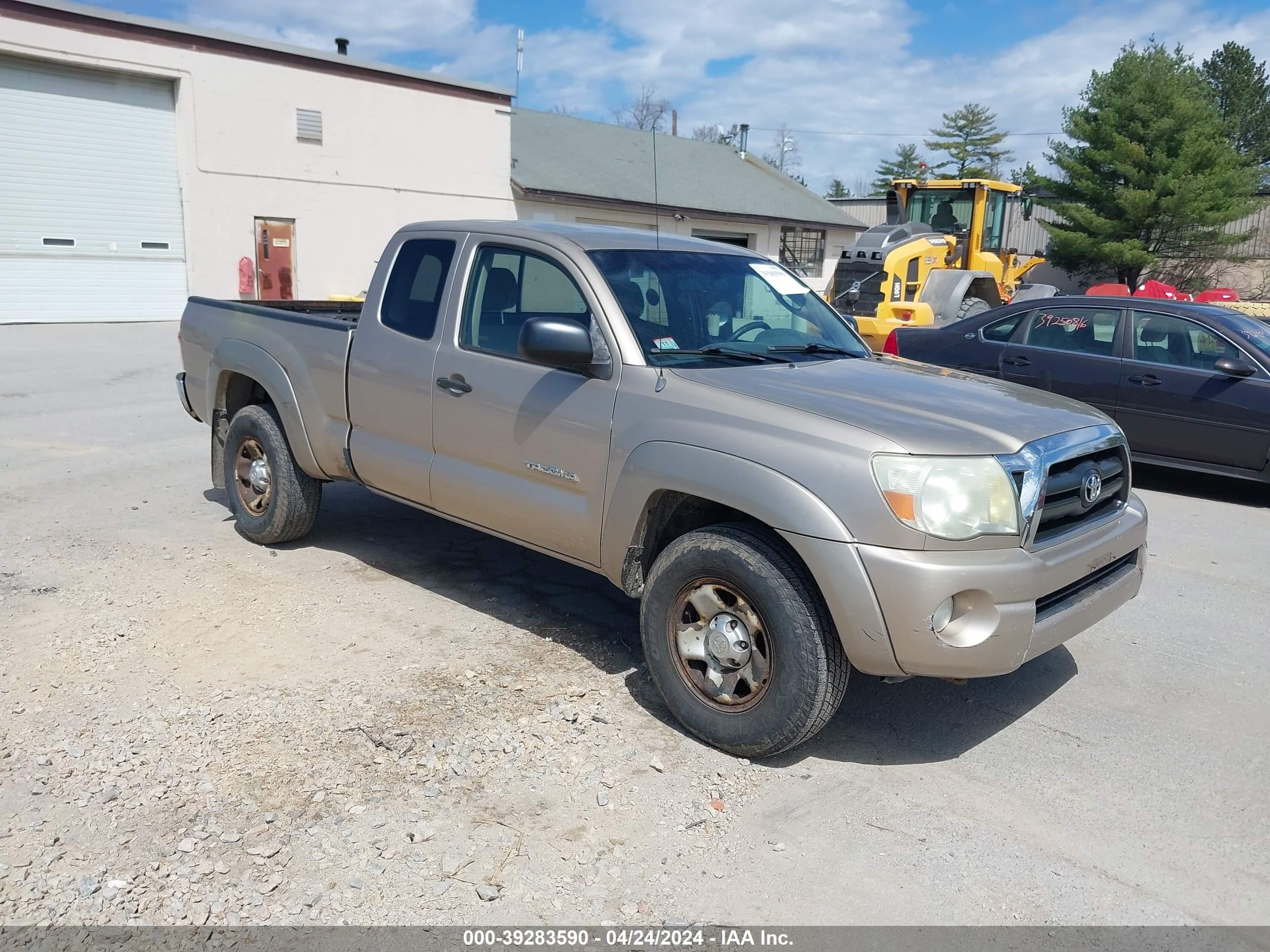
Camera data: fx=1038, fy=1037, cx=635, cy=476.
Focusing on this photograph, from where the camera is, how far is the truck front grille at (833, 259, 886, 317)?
15414 mm

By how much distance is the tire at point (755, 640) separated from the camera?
12.1 ft

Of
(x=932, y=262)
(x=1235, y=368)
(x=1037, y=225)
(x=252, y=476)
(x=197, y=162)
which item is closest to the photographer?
(x=252, y=476)

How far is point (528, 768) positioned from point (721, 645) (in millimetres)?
854

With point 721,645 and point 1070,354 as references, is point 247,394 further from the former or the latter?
point 1070,354

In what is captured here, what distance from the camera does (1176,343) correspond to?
28.9ft

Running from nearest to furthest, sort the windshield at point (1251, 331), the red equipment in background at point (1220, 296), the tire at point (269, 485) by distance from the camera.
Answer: the tire at point (269, 485) → the windshield at point (1251, 331) → the red equipment in background at point (1220, 296)

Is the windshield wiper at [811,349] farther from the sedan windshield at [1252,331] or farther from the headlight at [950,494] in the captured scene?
the sedan windshield at [1252,331]

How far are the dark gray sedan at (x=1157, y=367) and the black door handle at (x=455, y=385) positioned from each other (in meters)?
4.90

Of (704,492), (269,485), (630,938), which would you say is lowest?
(630,938)

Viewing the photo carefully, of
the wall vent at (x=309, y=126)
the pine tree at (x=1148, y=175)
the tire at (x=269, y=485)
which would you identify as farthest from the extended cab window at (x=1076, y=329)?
the pine tree at (x=1148, y=175)

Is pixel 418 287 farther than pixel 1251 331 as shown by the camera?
No

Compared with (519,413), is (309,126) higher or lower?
higher

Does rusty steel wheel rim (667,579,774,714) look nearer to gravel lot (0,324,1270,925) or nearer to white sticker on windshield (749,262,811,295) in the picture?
gravel lot (0,324,1270,925)

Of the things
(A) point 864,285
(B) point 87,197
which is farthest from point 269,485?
(B) point 87,197
